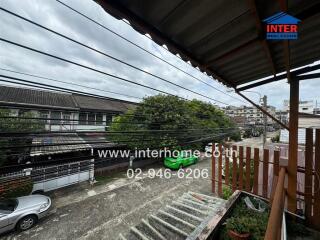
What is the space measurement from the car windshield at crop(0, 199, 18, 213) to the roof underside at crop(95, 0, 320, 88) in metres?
6.90

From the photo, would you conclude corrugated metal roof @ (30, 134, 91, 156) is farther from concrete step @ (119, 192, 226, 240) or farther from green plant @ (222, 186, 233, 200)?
green plant @ (222, 186, 233, 200)

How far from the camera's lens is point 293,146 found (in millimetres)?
2607

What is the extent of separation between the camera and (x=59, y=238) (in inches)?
197

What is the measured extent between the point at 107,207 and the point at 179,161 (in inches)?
233

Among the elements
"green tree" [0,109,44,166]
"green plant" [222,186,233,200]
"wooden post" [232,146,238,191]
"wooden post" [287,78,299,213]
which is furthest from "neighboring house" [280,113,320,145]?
"green tree" [0,109,44,166]

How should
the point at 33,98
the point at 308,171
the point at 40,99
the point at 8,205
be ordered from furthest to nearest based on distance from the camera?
the point at 40,99, the point at 33,98, the point at 8,205, the point at 308,171

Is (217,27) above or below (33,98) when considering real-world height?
below

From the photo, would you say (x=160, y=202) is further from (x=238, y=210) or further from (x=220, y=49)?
(x=220, y=49)

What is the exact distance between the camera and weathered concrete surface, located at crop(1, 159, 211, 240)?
17.1 ft

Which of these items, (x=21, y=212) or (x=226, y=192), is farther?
(x=226, y=192)

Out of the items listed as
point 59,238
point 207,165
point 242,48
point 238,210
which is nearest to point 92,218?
point 59,238

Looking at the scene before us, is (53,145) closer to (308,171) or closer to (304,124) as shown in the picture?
(308,171)

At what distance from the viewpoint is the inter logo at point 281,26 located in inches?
55.2

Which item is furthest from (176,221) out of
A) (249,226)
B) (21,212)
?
(21,212)
